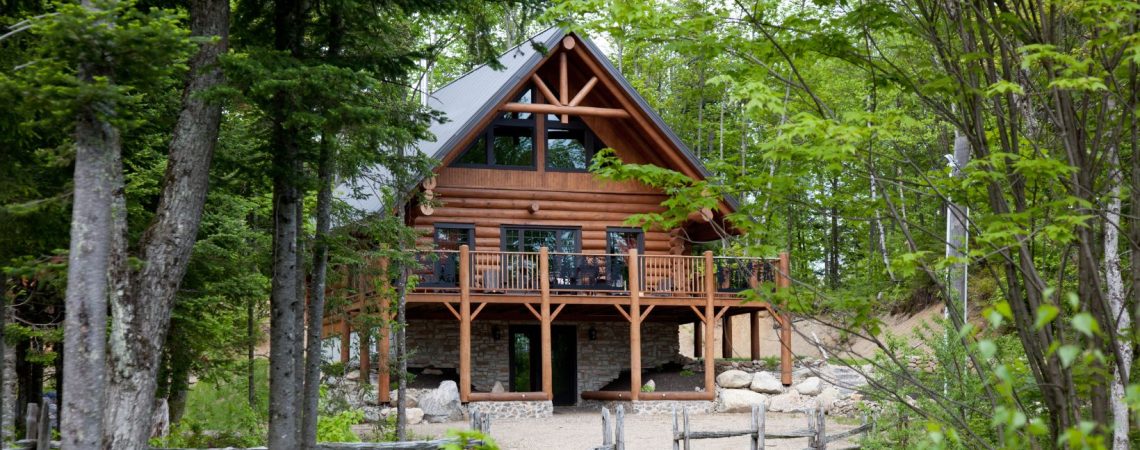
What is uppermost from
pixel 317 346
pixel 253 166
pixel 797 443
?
pixel 253 166

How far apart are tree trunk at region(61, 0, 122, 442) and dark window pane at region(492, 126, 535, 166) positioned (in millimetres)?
15424

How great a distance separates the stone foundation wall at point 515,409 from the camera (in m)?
23.3

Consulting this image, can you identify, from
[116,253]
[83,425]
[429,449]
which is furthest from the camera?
[429,449]

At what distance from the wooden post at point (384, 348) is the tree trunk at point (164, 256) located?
704 cm

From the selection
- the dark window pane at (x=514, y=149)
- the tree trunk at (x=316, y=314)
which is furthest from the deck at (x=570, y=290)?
the tree trunk at (x=316, y=314)

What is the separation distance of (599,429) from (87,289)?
42.3ft

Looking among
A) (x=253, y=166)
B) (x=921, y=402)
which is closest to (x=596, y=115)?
(x=253, y=166)

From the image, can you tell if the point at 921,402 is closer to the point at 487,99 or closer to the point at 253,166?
the point at 253,166

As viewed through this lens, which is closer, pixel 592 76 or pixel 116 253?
pixel 116 253

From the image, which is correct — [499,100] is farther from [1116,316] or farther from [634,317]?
[1116,316]

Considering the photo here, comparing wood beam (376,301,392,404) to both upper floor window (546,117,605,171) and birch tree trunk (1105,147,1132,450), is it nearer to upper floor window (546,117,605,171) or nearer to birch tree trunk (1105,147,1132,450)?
upper floor window (546,117,605,171)

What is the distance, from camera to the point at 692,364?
28188 millimetres

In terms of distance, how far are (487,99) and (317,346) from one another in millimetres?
8219

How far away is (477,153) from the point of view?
2547 cm
